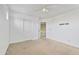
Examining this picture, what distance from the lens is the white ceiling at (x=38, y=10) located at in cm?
193

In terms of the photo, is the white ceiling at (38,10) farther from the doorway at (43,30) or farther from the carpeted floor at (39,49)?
the carpeted floor at (39,49)

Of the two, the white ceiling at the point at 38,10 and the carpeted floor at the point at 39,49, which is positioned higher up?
the white ceiling at the point at 38,10

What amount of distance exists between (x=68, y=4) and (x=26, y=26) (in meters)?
0.86

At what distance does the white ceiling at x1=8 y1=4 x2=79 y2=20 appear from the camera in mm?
1935

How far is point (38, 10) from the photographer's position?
196 centimetres

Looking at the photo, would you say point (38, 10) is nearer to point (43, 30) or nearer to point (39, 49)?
point (43, 30)

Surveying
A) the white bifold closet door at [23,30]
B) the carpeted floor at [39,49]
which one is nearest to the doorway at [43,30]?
the white bifold closet door at [23,30]

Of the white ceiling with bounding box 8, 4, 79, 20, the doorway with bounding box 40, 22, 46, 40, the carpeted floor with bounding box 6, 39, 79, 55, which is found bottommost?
the carpeted floor with bounding box 6, 39, 79, 55

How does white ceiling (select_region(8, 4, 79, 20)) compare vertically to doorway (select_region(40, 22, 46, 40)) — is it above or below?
above

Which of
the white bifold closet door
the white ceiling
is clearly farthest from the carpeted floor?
the white ceiling

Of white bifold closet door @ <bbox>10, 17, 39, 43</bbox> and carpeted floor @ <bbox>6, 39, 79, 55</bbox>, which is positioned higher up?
white bifold closet door @ <bbox>10, 17, 39, 43</bbox>

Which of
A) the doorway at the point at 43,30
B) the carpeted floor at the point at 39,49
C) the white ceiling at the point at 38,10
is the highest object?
the white ceiling at the point at 38,10

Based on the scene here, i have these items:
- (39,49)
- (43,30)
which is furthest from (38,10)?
(39,49)

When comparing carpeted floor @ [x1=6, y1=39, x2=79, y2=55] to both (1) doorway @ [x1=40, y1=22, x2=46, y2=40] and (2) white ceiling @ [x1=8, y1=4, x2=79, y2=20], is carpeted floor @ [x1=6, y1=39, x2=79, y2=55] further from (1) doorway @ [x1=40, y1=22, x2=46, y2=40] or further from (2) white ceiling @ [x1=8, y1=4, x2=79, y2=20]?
(2) white ceiling @ [x1=8, y1=4, x2=79, y2=20]
